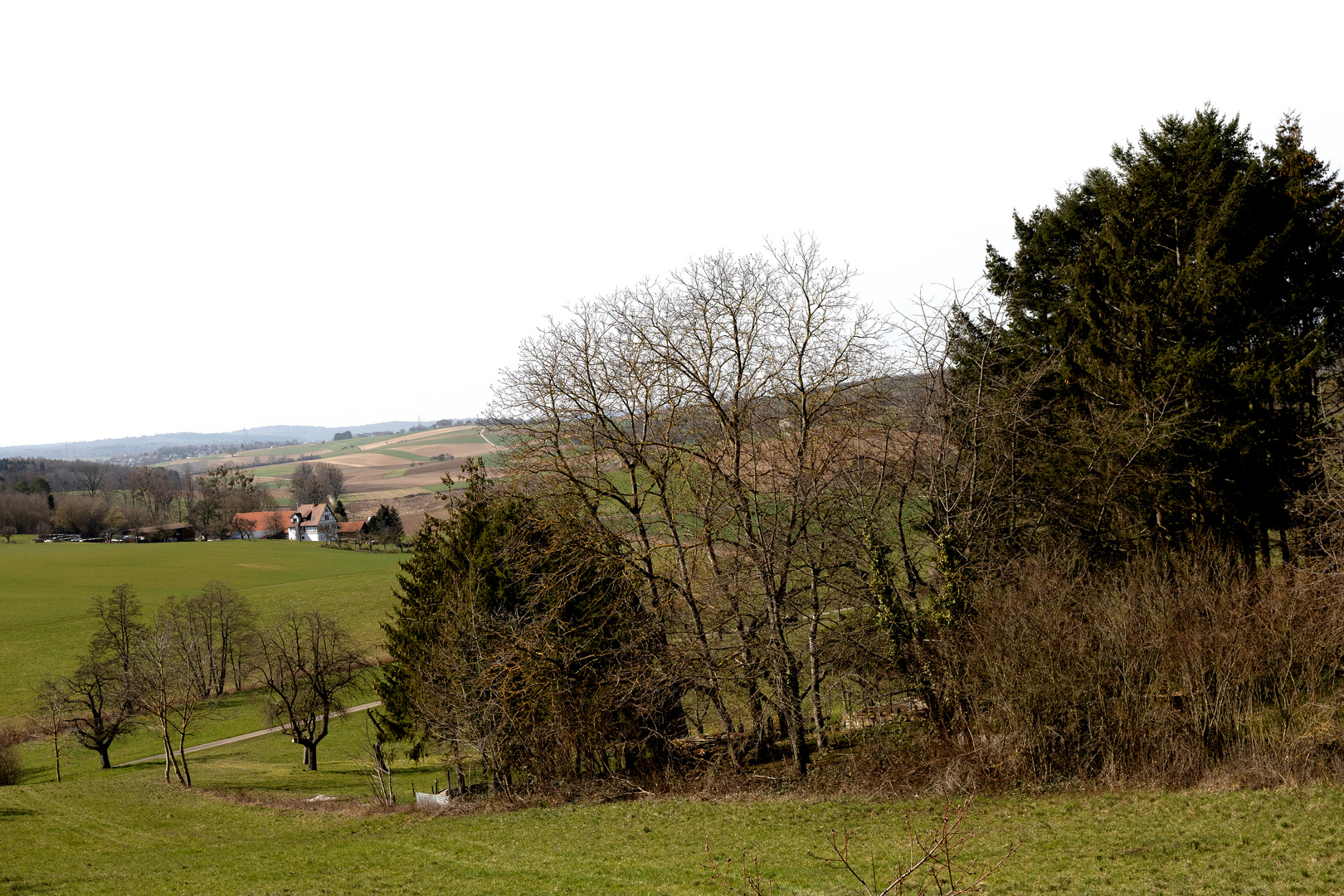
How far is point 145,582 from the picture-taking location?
246 feet

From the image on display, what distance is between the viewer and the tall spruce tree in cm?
2048

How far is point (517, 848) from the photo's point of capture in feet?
53.2

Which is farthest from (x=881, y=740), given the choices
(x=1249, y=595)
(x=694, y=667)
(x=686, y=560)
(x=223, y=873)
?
(x=223, y=873)

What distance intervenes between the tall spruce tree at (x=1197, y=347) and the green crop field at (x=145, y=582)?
4238 cm

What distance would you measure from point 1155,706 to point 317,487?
14066 cm

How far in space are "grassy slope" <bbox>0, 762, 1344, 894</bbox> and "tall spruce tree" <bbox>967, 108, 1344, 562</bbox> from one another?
9.40 meters

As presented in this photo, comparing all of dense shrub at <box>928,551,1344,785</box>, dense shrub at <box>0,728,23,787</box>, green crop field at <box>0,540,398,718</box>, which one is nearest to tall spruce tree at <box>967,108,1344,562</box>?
dense shrub at <box>928,551,1344,785</box>

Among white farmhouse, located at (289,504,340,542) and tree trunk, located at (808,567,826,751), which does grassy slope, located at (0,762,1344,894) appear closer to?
tree trunk, located at (808,567,826,751)

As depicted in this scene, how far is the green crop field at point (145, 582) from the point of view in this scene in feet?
181

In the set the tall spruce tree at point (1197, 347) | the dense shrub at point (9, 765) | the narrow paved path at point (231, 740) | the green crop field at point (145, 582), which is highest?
the tall spruce tree at point (1197, 347)

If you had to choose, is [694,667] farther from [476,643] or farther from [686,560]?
[476,643]

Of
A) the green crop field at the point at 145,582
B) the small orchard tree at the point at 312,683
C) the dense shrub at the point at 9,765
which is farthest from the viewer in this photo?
the green crop field at the point at 145,582

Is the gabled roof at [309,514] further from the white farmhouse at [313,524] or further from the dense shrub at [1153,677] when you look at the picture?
the dense shrub at [1153,677]

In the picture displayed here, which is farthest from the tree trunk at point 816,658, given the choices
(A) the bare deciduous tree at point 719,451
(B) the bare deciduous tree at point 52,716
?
(B) the bare deciduous tree at point 52,716
